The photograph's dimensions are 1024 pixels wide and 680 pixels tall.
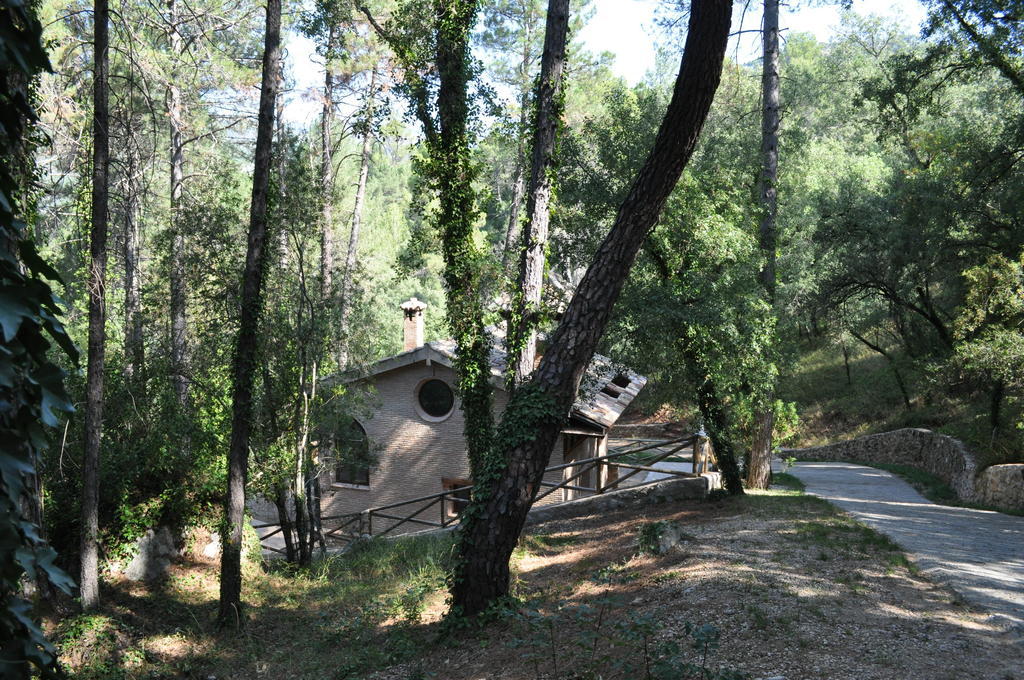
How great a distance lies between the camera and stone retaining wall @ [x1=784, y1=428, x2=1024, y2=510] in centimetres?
1477

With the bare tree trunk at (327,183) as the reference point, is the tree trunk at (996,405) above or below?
below

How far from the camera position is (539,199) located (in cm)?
1144

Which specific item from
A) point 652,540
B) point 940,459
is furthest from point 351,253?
point 940,459

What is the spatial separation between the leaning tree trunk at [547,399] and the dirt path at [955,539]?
4276 mm

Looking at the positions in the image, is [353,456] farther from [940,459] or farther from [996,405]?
[996,405]

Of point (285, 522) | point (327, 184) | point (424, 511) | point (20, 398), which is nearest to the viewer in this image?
point (20, 398)

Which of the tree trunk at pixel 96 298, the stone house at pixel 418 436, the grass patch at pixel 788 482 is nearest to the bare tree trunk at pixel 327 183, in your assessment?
the stone house at pixel 418 436

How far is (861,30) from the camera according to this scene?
3788 centimetres

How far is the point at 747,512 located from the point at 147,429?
33.4 ft

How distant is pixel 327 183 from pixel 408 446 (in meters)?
7.83

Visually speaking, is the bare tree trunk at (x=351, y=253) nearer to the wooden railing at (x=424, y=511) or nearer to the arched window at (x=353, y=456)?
the arched window at (x=353, y=456)

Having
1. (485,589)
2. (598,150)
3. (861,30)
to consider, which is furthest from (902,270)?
(485,589)

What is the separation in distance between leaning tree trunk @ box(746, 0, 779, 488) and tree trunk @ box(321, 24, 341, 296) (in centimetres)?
871

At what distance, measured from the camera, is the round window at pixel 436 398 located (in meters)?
21.0
